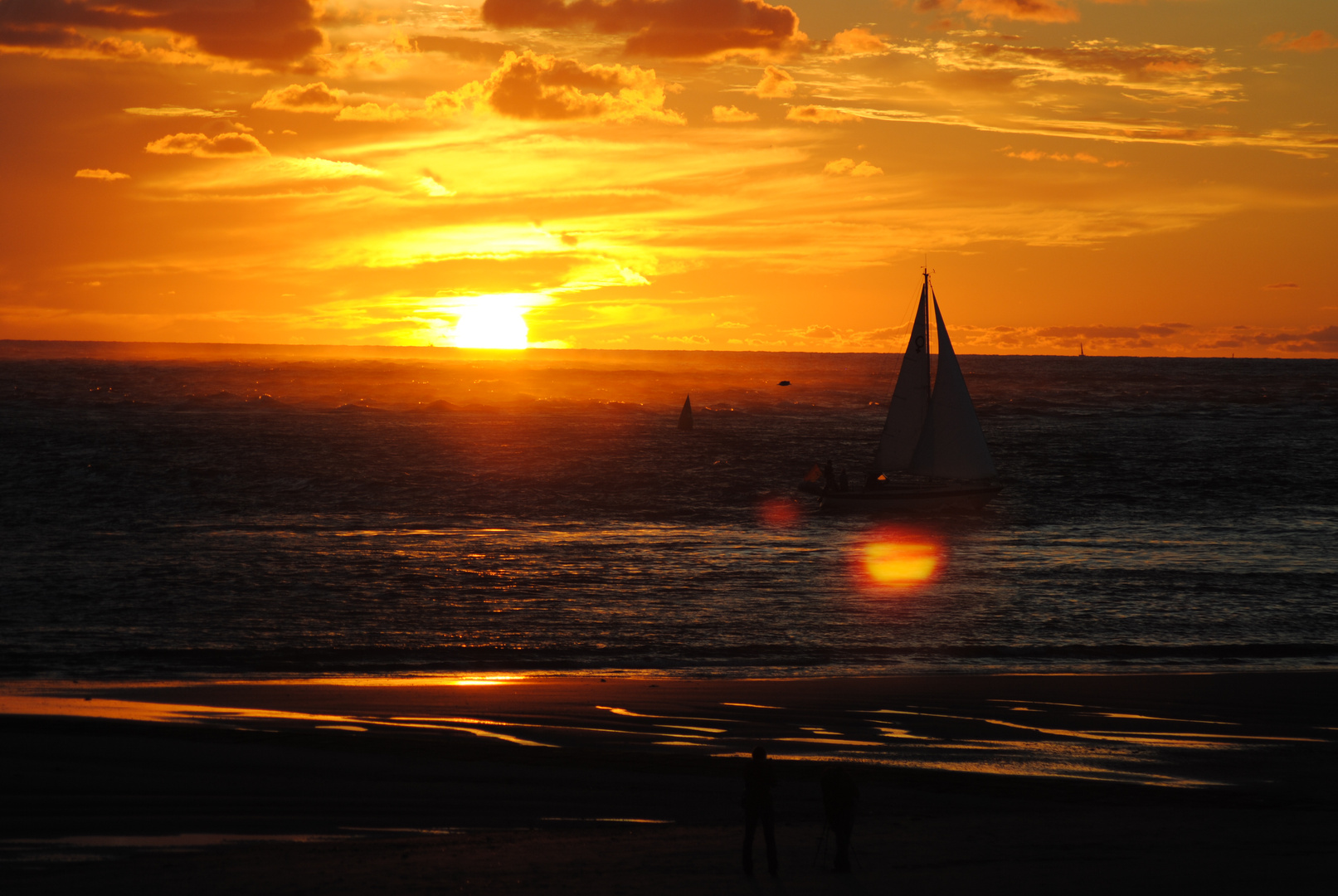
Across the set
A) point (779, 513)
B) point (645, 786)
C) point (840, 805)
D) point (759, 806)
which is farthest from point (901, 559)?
point (759, 806)

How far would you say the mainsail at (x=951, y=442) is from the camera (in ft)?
168

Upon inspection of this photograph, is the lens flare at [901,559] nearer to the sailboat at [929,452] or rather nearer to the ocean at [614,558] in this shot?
the ocean at [614,558]

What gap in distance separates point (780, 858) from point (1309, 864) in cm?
583

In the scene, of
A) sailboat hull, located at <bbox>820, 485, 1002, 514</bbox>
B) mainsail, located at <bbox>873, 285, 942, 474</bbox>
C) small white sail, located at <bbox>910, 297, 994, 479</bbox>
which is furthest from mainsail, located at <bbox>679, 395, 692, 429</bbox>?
small white sail, located at <bbox>910, 297, 994, 479</bbox>

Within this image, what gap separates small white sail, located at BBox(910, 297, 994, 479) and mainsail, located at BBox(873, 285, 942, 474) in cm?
49

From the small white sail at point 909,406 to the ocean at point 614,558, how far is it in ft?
12.6

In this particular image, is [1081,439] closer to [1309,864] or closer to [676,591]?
[676,591]

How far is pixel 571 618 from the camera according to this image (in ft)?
87.1

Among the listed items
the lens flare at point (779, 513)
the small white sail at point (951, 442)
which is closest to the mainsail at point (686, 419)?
the lens flare at point (779, 513)

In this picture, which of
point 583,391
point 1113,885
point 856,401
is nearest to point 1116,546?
point 1113,885

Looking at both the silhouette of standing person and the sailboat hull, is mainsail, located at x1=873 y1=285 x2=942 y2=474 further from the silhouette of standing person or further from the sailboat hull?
the silhouette of standing person

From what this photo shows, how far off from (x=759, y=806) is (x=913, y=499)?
42506 millimetres

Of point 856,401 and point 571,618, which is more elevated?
point 856,401

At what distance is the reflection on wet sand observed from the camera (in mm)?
15547
